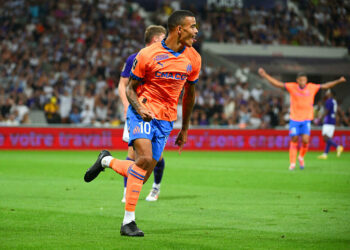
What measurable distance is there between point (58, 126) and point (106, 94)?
344cm

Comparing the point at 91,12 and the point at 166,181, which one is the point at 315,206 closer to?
the point at 166,181

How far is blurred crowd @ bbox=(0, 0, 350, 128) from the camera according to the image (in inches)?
1093

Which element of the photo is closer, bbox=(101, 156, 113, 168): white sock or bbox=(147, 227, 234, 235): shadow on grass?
bbox=(147, 227, 234, 235): shadow on grass

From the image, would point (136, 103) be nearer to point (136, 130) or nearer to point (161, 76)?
point (136, 130)

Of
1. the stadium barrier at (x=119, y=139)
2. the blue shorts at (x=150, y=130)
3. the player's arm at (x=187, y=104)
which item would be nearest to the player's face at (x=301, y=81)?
the stadium barrier at (x=119, y=139)

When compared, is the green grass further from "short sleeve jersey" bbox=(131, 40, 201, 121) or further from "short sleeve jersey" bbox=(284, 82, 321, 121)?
"short sleeve jersey" bbox=(284, 82, 321, 121)

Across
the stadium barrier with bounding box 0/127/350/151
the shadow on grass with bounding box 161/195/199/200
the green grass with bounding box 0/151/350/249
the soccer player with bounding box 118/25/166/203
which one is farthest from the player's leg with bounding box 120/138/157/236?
the stadium barrier with bounding box 0/127/350/151

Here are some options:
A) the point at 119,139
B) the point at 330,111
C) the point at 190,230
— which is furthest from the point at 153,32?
the point at 119,139

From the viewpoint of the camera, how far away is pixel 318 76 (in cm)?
4219

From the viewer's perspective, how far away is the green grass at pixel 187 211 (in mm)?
6809

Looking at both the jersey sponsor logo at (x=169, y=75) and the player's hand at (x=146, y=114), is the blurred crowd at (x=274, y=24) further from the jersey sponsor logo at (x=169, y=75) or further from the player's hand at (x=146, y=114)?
the player's hand at (x=146, y=114)

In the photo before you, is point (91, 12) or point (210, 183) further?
point (91, 12)

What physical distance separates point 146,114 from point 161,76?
585mm

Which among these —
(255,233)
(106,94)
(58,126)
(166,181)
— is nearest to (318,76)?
(106,94)
